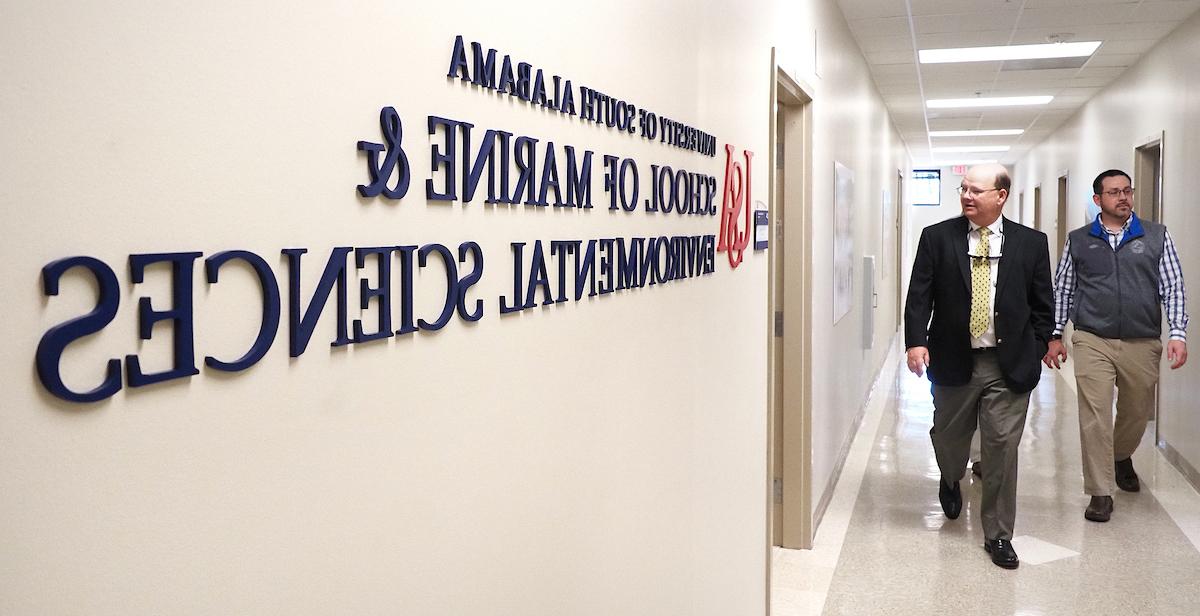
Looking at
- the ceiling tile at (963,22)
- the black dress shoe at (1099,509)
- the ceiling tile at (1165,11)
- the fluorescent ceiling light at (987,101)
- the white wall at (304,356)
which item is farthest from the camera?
the fluorescent ceiling light at (987,101)

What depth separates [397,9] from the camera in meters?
1.19

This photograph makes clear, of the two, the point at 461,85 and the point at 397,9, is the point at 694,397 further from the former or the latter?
the point at 397,9

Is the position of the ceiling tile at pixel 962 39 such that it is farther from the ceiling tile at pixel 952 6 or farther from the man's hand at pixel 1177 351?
the man's hand at pixel 1177 351

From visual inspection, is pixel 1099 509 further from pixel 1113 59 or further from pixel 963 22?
pixel 1113 59

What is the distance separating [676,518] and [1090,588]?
2.46 metres

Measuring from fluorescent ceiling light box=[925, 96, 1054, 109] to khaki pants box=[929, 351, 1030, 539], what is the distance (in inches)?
254

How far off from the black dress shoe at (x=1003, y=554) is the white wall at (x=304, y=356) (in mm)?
2626

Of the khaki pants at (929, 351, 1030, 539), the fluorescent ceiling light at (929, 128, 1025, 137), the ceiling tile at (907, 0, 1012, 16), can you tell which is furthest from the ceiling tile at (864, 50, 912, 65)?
A: the fluorescent ceiling light at (929, 128, 1025, 137)

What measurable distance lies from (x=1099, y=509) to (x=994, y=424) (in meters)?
1.00

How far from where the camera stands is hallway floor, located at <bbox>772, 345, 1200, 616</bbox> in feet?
12.3

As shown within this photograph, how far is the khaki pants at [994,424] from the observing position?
4.20 m

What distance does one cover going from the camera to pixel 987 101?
1017 cm

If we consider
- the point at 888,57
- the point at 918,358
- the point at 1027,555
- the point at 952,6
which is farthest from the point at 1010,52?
the point at 1027,555

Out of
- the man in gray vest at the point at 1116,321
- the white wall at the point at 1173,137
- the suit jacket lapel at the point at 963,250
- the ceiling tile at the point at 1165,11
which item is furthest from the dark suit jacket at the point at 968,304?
the ceiling tile at the point at 1165,11
